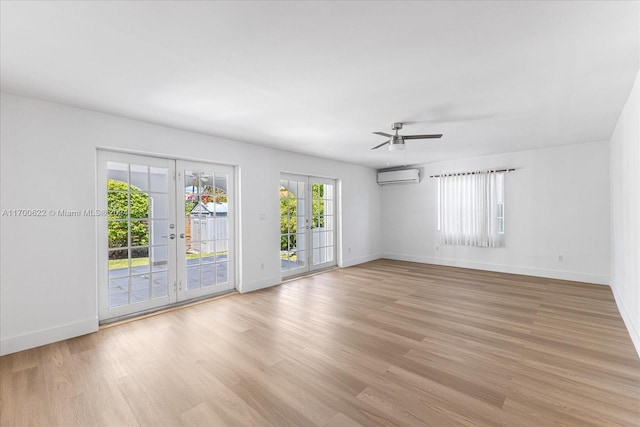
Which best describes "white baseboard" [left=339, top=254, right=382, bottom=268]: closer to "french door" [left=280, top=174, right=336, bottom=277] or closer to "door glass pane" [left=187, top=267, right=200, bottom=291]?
"french door" [left=280, top=174, right=336, bottom=277]

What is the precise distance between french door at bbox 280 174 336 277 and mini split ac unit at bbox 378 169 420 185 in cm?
163

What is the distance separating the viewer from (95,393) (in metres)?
2.15

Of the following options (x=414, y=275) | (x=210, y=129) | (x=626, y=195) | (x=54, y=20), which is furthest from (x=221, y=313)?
(x=626, y=195)

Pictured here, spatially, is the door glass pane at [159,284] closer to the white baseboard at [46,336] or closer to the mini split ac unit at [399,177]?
the white baseboard at [46,336]

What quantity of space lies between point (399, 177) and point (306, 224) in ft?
9.47

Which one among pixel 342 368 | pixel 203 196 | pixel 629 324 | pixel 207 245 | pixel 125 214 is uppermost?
pixel 203 196

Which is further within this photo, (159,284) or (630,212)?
(159,284)

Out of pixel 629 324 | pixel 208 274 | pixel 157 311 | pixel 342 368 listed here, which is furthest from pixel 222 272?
pixel 629 324

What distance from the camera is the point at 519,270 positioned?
5.83 meters

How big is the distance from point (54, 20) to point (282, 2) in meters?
1.40

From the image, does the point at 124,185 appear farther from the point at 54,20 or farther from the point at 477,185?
the point at 477,185

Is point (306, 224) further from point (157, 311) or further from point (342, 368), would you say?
point (342, 368)

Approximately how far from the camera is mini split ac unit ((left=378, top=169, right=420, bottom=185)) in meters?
7.12

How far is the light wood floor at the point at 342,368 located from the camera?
1.91 metres
